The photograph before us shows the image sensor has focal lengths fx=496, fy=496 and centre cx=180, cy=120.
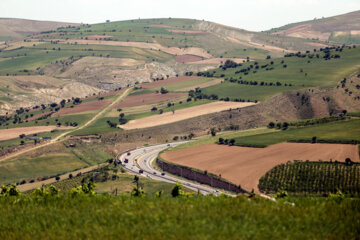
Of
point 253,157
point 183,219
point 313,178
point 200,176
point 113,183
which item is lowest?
point 113,183

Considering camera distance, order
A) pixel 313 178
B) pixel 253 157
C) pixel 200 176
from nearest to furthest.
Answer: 1. pixel 313 178
2. pixel 200 176
3. pixel 253 157

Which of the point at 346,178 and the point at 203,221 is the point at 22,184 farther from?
the point at 203,221

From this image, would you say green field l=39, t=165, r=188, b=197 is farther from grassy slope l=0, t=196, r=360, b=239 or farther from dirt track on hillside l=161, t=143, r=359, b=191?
grassy slope l=0, t=196, r=360, b=239

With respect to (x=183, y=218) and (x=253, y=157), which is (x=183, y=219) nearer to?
(x=183, y=218)

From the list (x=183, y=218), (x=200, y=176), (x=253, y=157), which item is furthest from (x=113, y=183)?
(x=183, y=218)

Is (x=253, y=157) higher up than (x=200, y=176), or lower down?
higher up

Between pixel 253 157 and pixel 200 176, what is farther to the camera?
pixel 253 157

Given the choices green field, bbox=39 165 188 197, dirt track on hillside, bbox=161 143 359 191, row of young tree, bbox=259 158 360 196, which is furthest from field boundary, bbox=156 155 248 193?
green field, bbox=39 165 188 197
